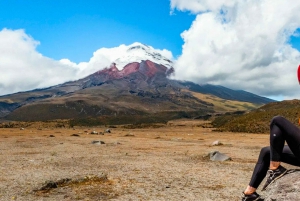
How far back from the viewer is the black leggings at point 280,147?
312 inches

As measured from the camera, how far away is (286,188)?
26.1ft

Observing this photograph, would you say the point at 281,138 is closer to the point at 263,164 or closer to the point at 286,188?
the point at 263,164

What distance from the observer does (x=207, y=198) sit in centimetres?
1292

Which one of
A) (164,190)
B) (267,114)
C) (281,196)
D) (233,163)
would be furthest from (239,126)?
(281,196)

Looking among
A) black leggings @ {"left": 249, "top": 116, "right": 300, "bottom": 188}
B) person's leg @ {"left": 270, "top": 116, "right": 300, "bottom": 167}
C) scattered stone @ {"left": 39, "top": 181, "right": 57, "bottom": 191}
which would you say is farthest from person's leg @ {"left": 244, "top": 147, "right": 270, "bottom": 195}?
scattered stone @ {"left": 39, "top": 181, "right": 57, "bottom": 191}

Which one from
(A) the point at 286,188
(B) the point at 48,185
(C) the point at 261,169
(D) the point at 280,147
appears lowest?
(B) the point at 48,185

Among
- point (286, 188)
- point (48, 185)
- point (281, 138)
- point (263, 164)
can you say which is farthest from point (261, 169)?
point (48, 185)

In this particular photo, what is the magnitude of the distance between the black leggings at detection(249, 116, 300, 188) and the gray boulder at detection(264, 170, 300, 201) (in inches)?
14.0

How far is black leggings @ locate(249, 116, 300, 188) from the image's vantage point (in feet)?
26.0

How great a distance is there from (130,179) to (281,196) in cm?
1003

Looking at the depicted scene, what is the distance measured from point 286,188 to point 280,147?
1.04 meters

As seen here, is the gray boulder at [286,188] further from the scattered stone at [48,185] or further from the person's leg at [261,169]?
the scattered stone at [48,185]

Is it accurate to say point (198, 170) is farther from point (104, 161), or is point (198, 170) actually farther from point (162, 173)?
point (104, 161)

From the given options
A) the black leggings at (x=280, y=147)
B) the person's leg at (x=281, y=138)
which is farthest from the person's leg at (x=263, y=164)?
the person's leg at (x=281, y=138)
